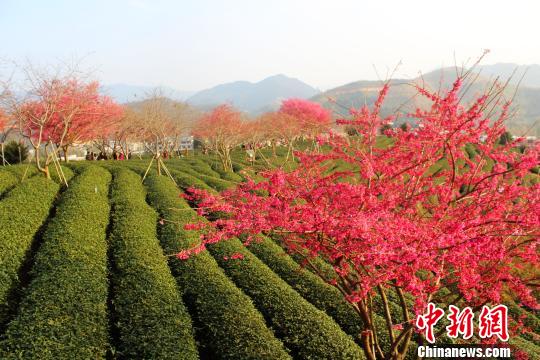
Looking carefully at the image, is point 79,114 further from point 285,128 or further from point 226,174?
point 285,128

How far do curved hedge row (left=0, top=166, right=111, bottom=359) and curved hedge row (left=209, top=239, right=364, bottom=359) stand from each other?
396 cm

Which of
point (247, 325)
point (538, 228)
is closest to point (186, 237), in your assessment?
point (247, 325)

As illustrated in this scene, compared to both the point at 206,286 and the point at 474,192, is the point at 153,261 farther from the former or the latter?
the point at 474,192

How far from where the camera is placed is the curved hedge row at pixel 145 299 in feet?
33.6

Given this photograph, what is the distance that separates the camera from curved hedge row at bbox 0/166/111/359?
9820 millimetres

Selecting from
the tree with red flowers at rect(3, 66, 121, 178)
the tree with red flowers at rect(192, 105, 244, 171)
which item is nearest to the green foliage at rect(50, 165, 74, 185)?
the tree with red flowers at rect(3, 66, 121, 178)

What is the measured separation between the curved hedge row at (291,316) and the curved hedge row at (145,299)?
2.23 meters

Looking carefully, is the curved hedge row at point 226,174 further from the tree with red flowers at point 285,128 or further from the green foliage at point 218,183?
the tree with red flowers at point 285,128

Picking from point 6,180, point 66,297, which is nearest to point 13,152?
point 6,180

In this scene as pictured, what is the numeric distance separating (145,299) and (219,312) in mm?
2311

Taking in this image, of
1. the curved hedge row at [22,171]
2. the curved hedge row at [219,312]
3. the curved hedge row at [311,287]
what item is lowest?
the curved hedge row at [311,287]

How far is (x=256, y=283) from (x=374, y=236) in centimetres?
836

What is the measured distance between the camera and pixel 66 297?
11.9 m
